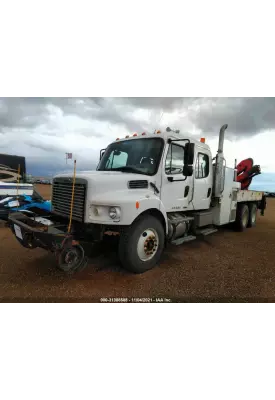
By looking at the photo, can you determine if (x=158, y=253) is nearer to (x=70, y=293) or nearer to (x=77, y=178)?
(x=70, y=293)

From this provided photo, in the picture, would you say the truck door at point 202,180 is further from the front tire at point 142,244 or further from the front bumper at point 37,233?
the front bumper at point 37,233

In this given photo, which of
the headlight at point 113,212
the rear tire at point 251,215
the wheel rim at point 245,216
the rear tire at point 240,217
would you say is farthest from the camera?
the rear tire at point 251,215

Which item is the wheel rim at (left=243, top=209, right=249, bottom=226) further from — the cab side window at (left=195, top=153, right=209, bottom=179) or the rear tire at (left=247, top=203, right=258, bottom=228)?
the cab side window at (left=195, top=153, right=209, bottom=179)

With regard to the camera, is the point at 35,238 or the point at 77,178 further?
the point at 77,178

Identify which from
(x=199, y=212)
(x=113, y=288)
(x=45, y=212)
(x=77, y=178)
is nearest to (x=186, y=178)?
(x=199, y=212)

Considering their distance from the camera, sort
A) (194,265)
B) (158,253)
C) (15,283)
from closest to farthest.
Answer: (15,283) → (158,253) → (194,265)

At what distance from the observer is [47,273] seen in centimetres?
325

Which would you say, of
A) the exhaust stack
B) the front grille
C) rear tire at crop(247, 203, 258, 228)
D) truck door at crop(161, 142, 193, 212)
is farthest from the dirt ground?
rear tire at crop(247, 203, 258, 228)

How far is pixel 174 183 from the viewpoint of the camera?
3885 mm

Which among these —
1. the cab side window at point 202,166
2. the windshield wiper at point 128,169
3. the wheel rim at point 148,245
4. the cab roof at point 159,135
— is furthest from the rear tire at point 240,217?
the windshield wiper at point 128,169

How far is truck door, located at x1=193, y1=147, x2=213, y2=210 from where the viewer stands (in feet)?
14.9

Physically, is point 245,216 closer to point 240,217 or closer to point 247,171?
point 240,217

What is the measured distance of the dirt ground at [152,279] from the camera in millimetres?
2738

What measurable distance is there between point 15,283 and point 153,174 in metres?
2.53
